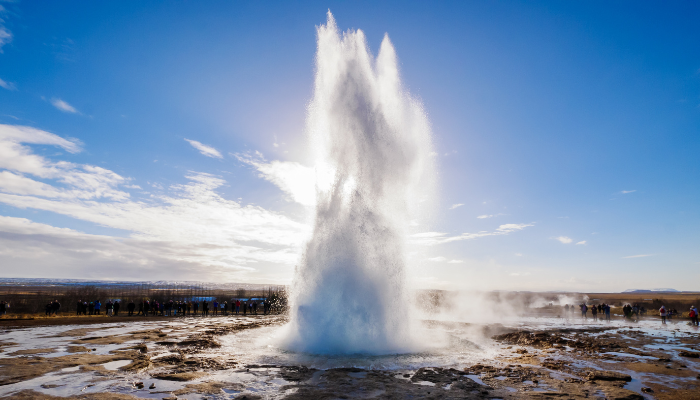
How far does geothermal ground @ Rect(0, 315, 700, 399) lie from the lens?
32.7ft

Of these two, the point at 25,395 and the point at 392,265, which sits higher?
the point at 392,265

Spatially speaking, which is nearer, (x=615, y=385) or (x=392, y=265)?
(x=615, y=385)

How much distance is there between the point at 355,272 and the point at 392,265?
229 cm

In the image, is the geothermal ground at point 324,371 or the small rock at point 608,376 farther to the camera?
the small rock at point 608,376

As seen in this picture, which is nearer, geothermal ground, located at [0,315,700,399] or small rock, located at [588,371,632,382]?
geothermal ground, located at [0,315,700,399]

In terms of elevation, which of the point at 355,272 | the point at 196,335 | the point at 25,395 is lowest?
the point at 196,335

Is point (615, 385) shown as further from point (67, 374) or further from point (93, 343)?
point (93, 343)

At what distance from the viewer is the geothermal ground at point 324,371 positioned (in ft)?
32.7

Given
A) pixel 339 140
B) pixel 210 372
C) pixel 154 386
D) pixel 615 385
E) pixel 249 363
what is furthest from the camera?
pixel 339 140

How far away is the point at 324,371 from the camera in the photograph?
41.3 ft

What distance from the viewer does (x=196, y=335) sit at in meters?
21.7

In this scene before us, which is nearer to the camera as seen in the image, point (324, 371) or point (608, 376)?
point (608, 376)

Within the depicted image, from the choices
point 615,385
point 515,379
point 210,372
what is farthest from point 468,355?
point 210,372

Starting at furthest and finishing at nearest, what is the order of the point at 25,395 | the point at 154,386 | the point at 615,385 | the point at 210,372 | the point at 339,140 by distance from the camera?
the point at 339,140 < the point at 210,372 < the point at 615,385 < the point at 154,386 < the point at 25,395
